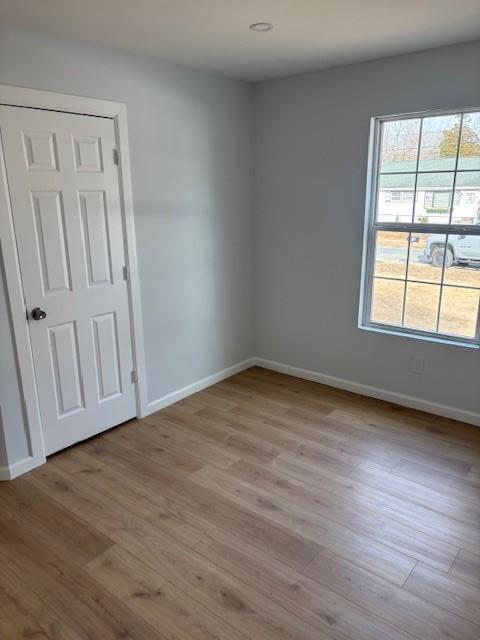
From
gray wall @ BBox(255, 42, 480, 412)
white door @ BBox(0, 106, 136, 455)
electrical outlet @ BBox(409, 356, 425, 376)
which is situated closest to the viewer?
white door @ BBox(0, 106, 136, 455)

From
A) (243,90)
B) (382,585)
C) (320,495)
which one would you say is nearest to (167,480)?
(320,495)

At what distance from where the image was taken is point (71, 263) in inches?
111

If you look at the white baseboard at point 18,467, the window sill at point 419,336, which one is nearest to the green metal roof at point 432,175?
the window sill at point 419,336

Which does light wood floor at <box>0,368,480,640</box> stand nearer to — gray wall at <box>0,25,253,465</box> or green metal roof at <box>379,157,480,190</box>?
gray wall at <box>0,25,253,465</box>

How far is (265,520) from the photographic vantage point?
92.0 inches

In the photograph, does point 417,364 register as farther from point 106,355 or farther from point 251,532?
point 106,355

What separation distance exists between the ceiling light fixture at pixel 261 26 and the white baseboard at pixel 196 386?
8.33 ft

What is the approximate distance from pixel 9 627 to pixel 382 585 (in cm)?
151

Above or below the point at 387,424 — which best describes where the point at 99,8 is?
above

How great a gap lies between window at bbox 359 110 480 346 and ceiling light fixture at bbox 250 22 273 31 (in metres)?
1.19

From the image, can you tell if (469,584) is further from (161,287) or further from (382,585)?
(161,287)

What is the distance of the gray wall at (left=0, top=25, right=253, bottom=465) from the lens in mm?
2604

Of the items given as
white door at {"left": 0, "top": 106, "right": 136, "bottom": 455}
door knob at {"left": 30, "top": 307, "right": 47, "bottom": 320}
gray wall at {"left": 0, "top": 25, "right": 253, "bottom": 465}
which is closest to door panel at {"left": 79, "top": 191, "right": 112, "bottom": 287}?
white door at {"left": 0, "top": 106, "right": 136, "bottom": 455}

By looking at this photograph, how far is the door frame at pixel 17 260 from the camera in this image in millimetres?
2449
